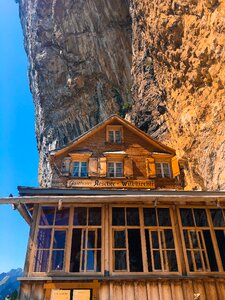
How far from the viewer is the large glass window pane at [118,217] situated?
37.5ft

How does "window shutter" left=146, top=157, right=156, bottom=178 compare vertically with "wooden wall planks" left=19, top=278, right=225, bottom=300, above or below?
above

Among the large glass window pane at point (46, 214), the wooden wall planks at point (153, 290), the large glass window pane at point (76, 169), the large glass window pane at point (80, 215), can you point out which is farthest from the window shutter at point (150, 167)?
the wooden wall planks at point (153, 290)

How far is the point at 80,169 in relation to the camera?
819 inches

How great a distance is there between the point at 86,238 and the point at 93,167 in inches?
398

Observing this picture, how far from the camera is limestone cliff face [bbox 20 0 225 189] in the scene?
1941 centimetres

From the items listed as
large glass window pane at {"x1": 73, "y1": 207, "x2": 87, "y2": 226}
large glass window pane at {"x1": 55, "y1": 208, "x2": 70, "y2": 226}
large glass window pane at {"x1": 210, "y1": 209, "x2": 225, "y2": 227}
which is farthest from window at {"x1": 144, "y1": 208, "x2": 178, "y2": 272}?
large glass window pane at {"x1": 55, "y1": 208, "x2": 70, "y2": 226}

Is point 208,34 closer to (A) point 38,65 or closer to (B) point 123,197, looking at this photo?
(B) point 123,197

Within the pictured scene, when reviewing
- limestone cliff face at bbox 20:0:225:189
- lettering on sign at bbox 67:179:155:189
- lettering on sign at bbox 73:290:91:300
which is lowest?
lettering on sign at bbox 73:290:91:300

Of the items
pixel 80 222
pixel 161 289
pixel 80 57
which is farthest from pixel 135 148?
pixel 80 57

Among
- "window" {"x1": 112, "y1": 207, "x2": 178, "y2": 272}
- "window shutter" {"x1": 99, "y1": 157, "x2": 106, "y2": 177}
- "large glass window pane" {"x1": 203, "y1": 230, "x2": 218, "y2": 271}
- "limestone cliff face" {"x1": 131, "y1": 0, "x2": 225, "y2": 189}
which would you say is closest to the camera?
"window" {"x1": 112, "y1": 207, "x2": 178, "y2": 272}

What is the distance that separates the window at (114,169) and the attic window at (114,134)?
1.77 m

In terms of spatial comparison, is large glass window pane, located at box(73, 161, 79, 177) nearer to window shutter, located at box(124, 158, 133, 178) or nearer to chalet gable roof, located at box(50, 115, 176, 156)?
chalet gable roof, located at box(50, 115, 176, 156)

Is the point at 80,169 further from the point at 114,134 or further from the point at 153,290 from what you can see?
the point at 153,290

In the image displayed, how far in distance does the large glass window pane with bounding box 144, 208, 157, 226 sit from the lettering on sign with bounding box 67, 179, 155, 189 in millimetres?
8246
